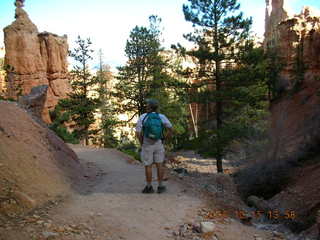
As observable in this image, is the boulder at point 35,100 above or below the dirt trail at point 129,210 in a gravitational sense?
above

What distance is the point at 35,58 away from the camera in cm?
2709

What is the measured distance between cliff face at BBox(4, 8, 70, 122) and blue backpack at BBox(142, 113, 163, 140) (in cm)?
2244

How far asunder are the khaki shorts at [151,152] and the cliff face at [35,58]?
73.3ft

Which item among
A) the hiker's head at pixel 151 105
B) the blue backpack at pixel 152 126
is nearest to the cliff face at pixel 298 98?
the blue backpack at pixel 152 126

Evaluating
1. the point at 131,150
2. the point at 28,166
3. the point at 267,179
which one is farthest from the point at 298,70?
the point at 28,166

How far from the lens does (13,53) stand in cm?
2633

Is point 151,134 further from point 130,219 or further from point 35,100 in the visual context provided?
point 35,100

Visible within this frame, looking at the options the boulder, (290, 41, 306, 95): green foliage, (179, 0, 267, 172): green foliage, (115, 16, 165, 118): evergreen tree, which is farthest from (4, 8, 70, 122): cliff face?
(290, 41, 306, 95): green foliage

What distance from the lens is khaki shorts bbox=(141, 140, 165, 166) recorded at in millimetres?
5184

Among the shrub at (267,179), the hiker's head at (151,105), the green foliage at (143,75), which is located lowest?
the shrub at (267,179)

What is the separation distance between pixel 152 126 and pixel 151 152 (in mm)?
519

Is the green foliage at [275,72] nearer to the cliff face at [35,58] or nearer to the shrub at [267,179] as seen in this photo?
the cliff face at [35,58]

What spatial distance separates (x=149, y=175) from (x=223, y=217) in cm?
152

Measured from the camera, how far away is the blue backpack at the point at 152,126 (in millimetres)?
5039
